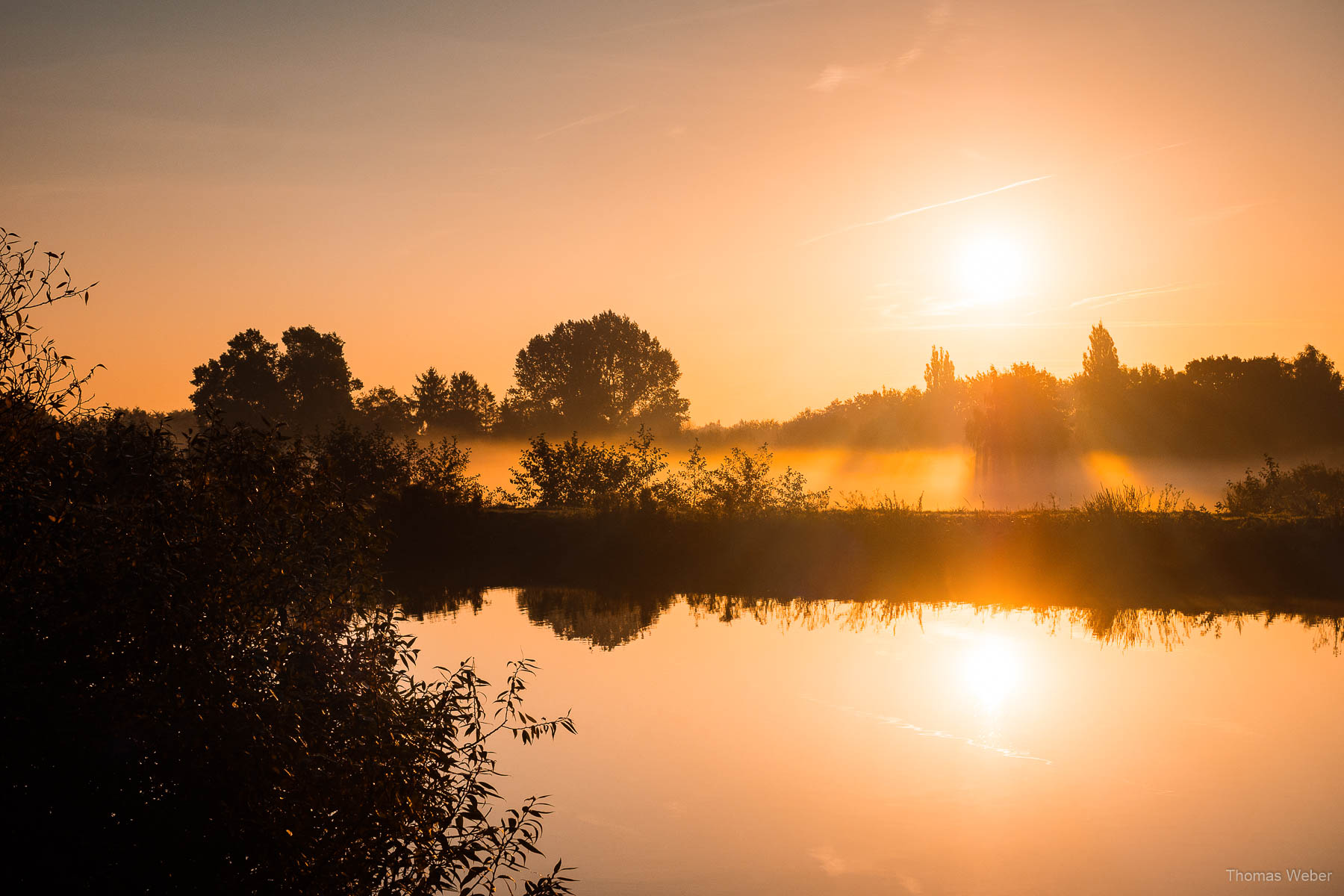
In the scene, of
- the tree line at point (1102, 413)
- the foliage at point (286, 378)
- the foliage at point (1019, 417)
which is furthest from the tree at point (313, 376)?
the foliage at point (1019, 417)

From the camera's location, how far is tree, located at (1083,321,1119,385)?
260 feet

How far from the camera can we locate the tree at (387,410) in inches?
3290

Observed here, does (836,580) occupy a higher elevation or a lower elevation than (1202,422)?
lower

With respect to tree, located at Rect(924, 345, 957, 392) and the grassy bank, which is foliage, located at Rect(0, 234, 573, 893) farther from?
tree, located at Rect(924, 345, 957, 392)

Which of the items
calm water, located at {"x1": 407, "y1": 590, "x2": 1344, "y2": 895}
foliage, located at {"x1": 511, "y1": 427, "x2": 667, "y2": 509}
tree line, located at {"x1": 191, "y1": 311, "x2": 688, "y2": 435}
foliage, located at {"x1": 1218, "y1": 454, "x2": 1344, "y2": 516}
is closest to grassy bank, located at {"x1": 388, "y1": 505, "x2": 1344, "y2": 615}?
foliage, located at {"x1": 1218, "y1": 454, "x2": 1344, "y2": 516}

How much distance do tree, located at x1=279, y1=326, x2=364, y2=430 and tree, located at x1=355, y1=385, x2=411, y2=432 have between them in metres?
2.88

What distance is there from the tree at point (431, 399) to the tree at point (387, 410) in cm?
125

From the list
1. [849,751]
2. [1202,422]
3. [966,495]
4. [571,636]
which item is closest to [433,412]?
[966,495]

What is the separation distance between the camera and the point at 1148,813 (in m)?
11.5

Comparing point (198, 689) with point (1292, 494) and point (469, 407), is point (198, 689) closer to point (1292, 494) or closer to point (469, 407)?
point (1292, 494)

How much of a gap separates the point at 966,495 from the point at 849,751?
38.4 metres

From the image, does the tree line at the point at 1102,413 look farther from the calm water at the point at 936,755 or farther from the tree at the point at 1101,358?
the calm water at the point at 936,755

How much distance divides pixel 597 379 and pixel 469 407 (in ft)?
45.8

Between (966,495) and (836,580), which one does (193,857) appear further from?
(966,495)
